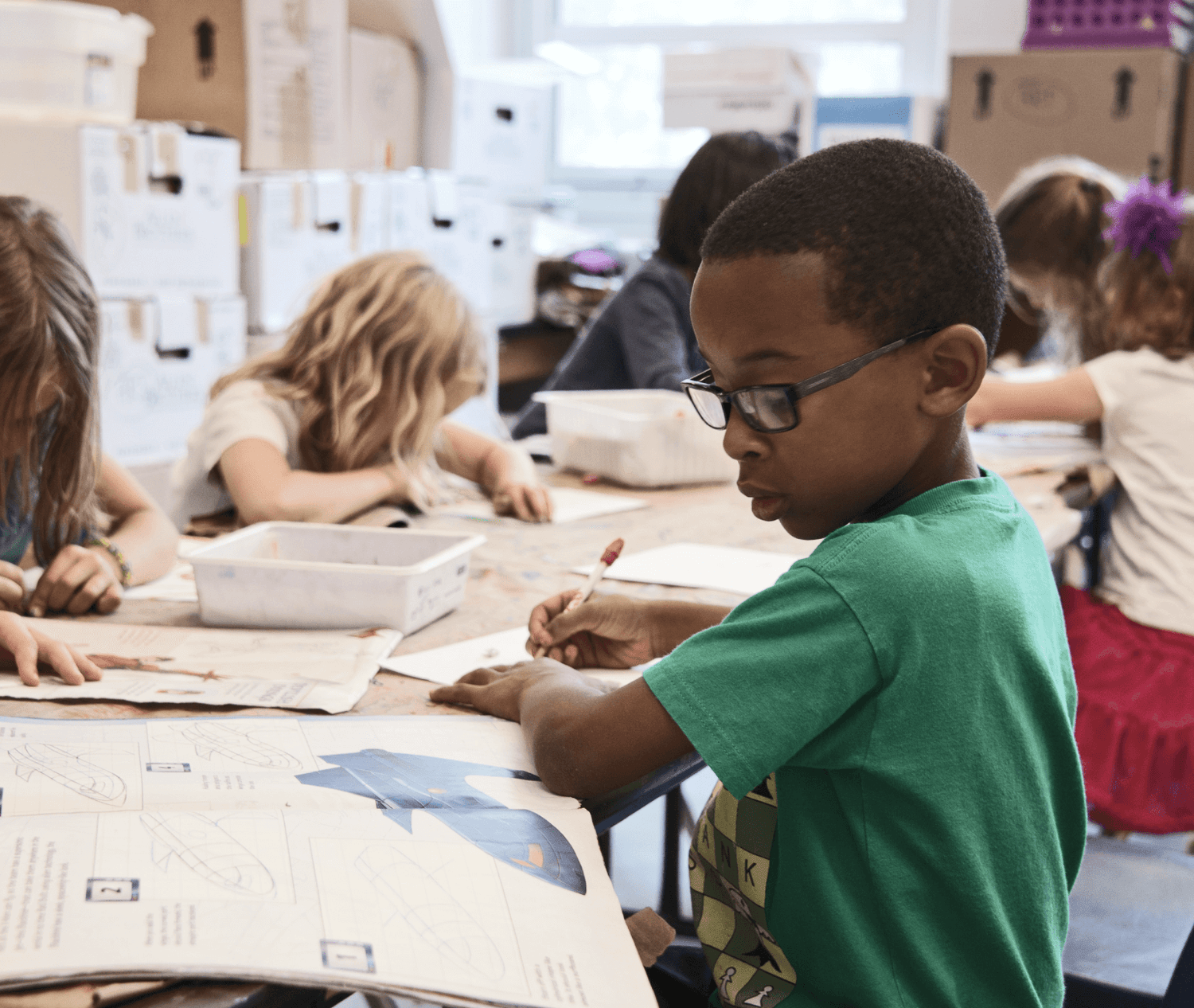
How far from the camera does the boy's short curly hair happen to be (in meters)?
0.62

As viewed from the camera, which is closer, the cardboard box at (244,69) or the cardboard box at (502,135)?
the cardboard box at (244,69)

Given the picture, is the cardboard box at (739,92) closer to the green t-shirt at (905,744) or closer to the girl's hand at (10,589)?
the girl's hand at (10,589)

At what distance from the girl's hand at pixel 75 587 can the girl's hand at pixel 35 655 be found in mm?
163

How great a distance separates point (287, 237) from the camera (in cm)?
263

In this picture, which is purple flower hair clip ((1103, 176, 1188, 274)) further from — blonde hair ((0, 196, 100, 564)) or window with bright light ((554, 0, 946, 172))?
window with bright light ((554, 0, 946, 172))

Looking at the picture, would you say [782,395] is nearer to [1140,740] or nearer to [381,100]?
[1140,740]

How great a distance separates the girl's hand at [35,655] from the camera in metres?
0.82

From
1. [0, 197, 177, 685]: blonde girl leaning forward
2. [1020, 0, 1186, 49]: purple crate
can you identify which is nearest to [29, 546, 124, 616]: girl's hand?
[0, 197, 177, 685]: blonde girl leaning forward

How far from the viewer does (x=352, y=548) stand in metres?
1.10

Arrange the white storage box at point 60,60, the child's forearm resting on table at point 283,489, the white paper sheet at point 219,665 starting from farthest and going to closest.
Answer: the white storage box at point 60,60
the child's forearm resting on table at point 283,489
the white paper sheet at point 219,665

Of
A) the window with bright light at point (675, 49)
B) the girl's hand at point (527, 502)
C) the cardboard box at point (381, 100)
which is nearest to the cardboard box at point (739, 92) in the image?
the window with bright light at point (675, 49)

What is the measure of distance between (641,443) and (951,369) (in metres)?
1.03

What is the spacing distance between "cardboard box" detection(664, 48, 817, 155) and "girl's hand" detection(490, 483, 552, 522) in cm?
225

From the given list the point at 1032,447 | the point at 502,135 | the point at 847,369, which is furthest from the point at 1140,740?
the point at 502,135
